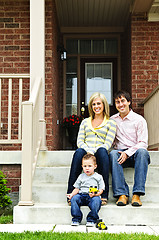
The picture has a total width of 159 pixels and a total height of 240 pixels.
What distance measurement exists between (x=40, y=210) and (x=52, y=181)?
683 millimetres

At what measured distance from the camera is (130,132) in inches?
152

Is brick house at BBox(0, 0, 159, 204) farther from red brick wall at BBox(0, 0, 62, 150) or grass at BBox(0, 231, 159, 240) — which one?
grass at BBox(0, 231, 159, 240)

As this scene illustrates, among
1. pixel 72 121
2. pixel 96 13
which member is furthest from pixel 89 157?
pixel 96 13

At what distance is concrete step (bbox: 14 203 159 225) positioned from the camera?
3.22 metres

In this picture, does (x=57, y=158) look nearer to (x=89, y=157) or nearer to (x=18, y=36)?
(x=89, y=157)

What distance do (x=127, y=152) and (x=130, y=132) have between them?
1.05 feet

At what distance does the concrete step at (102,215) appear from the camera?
3219 millimetres

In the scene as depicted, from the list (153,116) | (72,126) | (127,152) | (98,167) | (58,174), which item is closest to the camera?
(98,167)

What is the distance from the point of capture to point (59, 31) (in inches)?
283

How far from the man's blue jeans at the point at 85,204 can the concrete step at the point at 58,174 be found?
0.71 meters

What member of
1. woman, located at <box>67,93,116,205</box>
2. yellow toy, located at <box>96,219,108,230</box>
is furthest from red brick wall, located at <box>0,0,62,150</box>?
yellow toy, located at <box>96,219,108,230</box>

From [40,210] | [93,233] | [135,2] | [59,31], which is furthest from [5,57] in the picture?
[93,233]

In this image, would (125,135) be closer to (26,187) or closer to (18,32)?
(26,187)

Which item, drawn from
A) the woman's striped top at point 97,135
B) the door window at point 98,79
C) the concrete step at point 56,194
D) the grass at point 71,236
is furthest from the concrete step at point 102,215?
the door window at point 98,79
